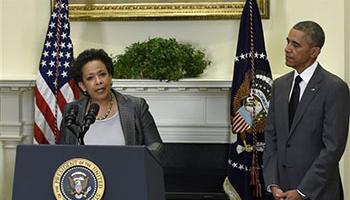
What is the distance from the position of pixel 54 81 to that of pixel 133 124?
5.75 ft

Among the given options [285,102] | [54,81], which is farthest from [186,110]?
[285,102]

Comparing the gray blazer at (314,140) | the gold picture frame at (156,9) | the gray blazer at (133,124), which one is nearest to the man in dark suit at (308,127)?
the gray blazer at (314,140)

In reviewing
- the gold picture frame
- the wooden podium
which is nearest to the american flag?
the gold picture frame

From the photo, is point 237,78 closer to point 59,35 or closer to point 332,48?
point 332,48

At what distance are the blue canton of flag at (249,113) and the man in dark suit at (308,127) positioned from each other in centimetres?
92

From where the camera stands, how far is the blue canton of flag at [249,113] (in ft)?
13.2

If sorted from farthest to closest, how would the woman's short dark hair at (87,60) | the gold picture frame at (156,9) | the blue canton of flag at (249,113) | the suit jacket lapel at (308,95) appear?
the gold picture frame at (156,9) < the blue canton of flag at (249,113) < the suit jacket lapel at (308,95) < the woman's short dark hair at (87,60)

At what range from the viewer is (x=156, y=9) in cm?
461

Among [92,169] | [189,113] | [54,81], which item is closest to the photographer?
[92,169]

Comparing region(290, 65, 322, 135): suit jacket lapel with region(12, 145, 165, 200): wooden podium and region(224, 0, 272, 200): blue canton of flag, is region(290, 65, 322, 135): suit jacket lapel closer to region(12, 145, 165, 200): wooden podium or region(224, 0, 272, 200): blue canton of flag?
region(224, 0, 272, 200): blue canton of flag

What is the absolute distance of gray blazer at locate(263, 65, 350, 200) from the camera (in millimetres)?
2895

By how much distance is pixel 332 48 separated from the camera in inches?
174

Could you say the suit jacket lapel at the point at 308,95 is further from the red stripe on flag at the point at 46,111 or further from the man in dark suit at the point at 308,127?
the red stripe on flag at the point at 46,111

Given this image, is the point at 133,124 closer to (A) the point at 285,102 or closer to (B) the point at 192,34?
(A) the point at 285,102
